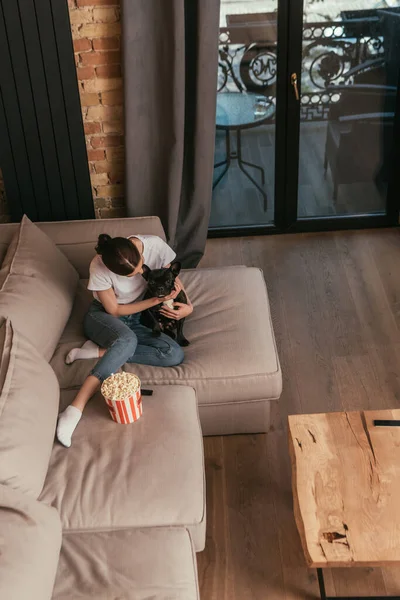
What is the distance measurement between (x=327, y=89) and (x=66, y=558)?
2.84 m

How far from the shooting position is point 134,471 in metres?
2.16

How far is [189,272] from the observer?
3.10 metres

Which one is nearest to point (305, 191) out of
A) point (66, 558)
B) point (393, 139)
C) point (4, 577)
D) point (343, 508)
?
point (393, 139)

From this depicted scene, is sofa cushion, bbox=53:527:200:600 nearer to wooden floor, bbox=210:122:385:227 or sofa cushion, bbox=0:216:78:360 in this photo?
sofa cushion, bbox=0:216:78:360

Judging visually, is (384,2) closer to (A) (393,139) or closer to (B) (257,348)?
(A) (393,139)

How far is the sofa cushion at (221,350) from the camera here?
101 inches

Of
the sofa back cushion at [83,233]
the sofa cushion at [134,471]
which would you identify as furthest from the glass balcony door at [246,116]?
the sofa cushion at [134,471]

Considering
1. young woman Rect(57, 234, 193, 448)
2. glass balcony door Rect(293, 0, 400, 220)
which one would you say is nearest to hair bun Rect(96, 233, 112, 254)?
young woman Rect(57, 234, 193, 448)

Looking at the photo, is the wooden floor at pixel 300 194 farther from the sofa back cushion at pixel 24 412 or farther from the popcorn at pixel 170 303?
the sofa back cushion at pixel 24 412

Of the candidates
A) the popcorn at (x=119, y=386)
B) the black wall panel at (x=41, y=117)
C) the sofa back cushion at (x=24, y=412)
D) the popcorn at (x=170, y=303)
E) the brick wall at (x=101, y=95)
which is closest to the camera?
the sofa back cushion at (x=24, y=412)

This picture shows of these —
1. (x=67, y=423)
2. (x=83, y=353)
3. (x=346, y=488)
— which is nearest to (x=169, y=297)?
(x=83, y=353)

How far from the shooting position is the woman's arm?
265 centimetres

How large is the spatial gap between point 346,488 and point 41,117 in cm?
225

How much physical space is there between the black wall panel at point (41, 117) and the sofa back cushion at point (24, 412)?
4.20 feet
